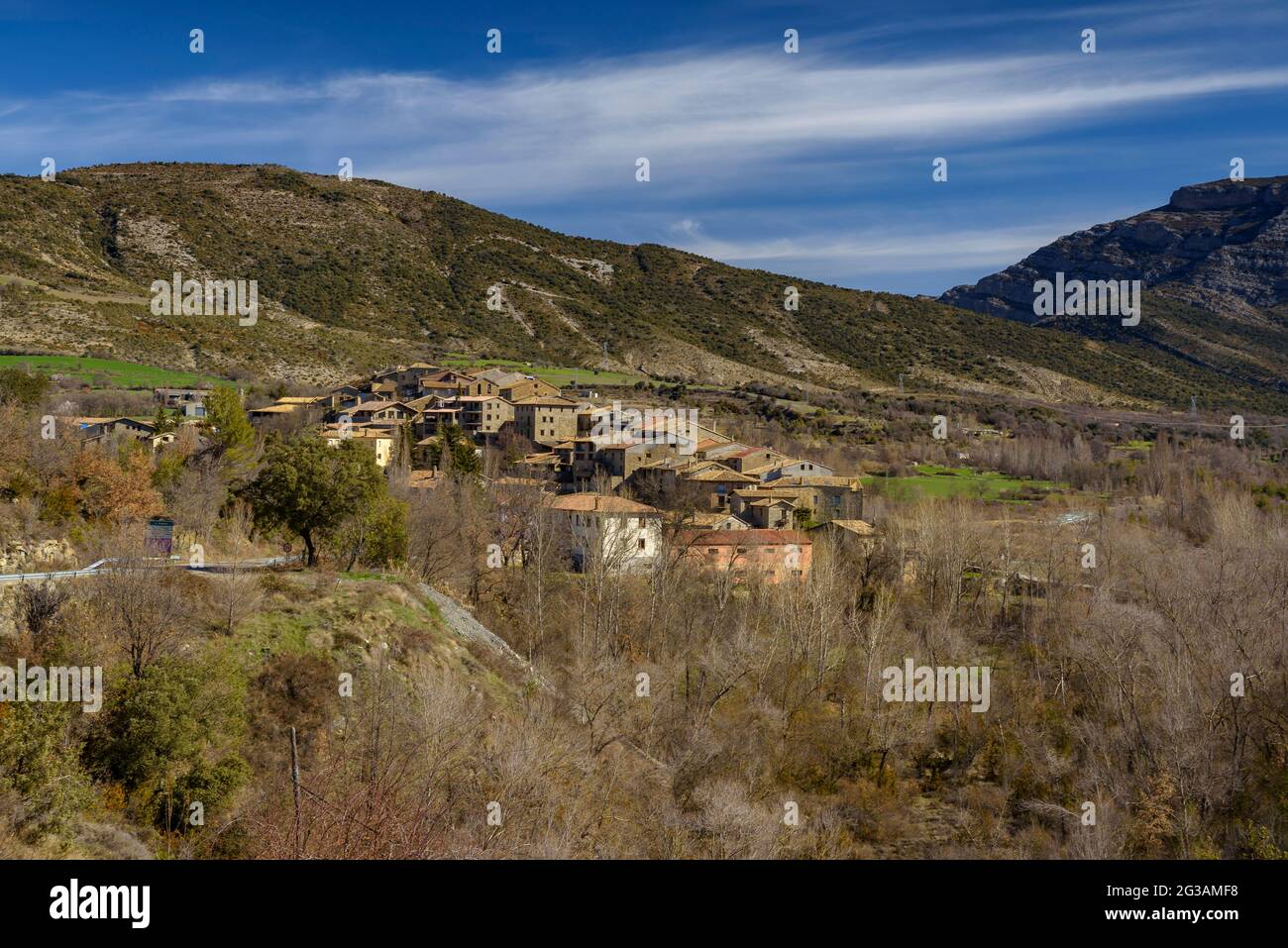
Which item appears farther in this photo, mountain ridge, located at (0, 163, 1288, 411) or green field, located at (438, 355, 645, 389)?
mountain ridge, located at (0, 163, 1288, 411)

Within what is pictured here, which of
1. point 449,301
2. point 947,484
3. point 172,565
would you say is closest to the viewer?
point 172,565

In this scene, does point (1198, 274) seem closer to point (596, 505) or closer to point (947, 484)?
point (947, 484)

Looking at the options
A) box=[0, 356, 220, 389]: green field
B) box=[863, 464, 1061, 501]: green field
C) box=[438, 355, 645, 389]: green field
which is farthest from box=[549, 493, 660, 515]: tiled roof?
box=[438, 355, 645, 389]: green field

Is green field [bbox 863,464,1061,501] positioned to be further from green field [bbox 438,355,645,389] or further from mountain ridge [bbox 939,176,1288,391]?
mountain ridge [bbox 939,176,1288,391]

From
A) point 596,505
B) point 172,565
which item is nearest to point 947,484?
point 596,505
